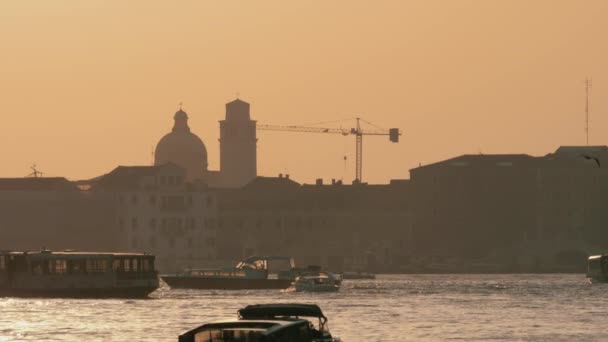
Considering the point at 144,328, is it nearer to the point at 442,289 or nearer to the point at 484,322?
the point at 484,322

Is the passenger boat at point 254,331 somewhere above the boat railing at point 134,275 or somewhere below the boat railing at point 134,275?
below

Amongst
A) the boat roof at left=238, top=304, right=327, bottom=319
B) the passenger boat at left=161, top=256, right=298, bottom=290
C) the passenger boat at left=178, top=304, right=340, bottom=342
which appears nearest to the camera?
the passenger boat at left=178, top=304, right=340, bottom=342

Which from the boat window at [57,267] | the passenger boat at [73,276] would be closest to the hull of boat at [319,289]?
the passenger boat at [73,276]

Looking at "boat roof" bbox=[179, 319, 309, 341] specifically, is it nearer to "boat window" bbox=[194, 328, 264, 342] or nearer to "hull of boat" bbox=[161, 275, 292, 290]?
"boat window" bbox=[194, 328, 264, 342]

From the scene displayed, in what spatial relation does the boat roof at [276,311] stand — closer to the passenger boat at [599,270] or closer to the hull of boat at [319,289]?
the hull of boat at [319,289]

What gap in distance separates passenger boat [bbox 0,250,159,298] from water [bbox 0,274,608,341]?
6.16 feet

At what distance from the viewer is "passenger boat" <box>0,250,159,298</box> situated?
415ft

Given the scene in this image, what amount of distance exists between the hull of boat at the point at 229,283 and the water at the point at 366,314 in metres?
3.19

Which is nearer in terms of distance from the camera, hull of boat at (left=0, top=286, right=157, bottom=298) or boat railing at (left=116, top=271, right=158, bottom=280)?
hull of boat at (left=0, top=286, right=157, bottom=298)

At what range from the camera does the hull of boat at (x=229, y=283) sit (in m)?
149

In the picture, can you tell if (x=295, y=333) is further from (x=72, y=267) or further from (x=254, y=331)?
(x=72, y=267)

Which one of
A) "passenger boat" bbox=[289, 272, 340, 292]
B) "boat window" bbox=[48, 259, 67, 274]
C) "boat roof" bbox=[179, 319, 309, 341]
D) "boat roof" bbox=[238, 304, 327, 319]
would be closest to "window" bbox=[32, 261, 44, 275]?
"boat window" bbox=[48, 259, 67, 274]

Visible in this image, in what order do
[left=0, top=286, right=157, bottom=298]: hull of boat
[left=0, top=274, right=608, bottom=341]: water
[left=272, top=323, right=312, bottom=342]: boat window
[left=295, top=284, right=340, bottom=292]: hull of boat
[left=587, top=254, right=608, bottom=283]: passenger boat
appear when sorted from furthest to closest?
[left=587, top=254, right=608, bottom=283]: passenger boat
[left=295, top=284, right=340, bottom=292]: hull of boat
[left=0, top=286, right=157, bottom=298]: hull of boat
[left=0, top=274, right=608, bottom=341]: water
[left=272, top=323, right=312, bottom=342]: boat window

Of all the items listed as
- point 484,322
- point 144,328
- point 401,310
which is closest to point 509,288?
point 401,310
